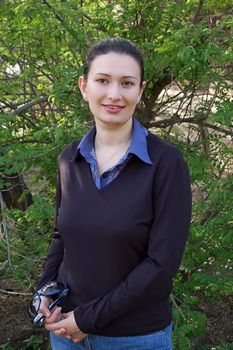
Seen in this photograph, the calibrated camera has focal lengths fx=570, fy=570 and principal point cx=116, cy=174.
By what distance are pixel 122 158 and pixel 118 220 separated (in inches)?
9.4

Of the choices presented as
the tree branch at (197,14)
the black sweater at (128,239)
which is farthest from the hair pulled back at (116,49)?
the tree branch at (197,14)

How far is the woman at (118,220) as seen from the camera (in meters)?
1.91

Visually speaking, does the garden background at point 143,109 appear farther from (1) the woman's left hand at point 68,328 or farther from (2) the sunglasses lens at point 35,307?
(1) the woman's left hand at point 68,328

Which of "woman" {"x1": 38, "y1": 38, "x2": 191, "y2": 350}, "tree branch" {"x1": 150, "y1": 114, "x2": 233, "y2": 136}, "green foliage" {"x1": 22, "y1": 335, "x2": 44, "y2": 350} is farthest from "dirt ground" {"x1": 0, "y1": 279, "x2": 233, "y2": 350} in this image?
"woman" {"x1": 38, "y1": 38, "x2": 191, "y2": 350}

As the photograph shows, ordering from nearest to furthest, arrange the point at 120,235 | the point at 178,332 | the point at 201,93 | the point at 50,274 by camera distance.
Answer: the point at 120,235 < the point at 50,274 < the point at 178,332 < the point at 201,93

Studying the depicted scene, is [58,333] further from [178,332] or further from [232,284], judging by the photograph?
[232,284]

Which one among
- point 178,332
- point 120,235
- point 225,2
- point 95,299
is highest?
point 225,2

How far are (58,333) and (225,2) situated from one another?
2.36 metres

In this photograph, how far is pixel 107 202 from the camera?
1.96 m

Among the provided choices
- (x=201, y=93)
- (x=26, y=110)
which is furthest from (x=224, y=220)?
(x=26, y=110)

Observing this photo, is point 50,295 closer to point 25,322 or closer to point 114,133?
point 114,133

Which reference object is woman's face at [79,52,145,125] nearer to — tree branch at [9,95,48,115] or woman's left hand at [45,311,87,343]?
woman's left hand at [45,311,87,343]

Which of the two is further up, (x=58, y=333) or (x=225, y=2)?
Answer: (x=225, y=2)

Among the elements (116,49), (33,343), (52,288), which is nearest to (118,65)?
(116,49)
